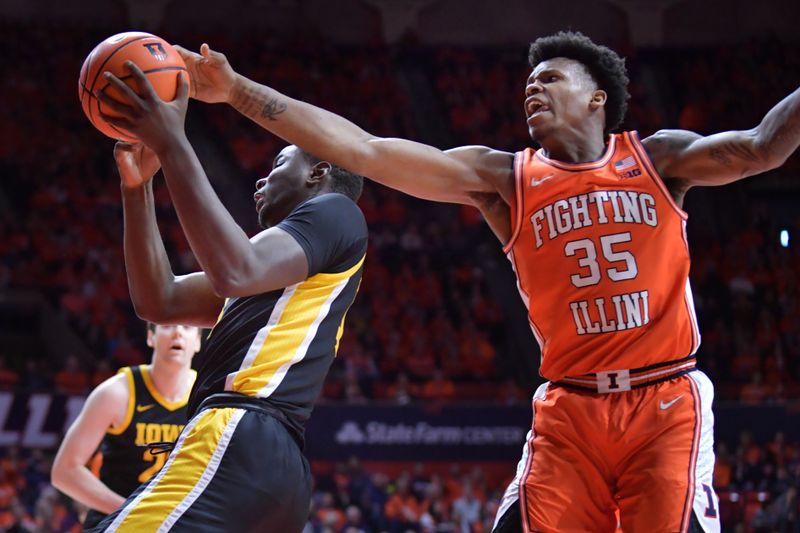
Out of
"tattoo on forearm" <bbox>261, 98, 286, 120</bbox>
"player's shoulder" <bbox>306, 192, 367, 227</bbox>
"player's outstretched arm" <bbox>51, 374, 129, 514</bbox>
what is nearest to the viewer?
"player's shoulder" <bbox>306, 192, 367, 227</bbox>

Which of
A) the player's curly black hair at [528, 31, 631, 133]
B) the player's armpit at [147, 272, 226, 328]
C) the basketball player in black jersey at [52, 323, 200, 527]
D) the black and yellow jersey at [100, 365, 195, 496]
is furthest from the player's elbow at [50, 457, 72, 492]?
the player's curly black hair at [528, 31, 631, 133]

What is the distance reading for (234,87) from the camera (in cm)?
328

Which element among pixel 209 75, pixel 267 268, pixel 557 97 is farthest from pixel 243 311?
pixel 557 97

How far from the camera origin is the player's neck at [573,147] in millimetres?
3672

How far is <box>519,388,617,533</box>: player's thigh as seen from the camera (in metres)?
3.25

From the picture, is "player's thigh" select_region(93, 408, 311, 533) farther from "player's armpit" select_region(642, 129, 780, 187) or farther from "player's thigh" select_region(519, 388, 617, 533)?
"player's armpit" select_region(642, 129, 780, 187)

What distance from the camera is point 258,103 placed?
3270 mm

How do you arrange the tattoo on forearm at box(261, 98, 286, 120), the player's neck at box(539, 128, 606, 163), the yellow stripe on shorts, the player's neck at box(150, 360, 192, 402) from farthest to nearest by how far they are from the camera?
the player's neck at box(150, 360, 192, 402) < the player's neck at box(539, 128, 606, 163) < the tattoo on forearm at box(261, 98, 286, 120) < the yellow stripe on shorts

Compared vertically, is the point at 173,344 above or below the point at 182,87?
below

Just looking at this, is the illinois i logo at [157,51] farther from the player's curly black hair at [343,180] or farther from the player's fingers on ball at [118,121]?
the player's curly black hair at [343,180]

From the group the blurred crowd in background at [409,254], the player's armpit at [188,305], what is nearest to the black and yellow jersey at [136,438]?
the player's armpit at [188,305]

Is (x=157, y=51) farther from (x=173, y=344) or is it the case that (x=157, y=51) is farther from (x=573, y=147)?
(x=173, y=344)

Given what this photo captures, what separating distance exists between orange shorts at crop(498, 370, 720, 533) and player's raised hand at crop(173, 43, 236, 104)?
1521mm

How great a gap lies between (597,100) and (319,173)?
A: 1.10 m
